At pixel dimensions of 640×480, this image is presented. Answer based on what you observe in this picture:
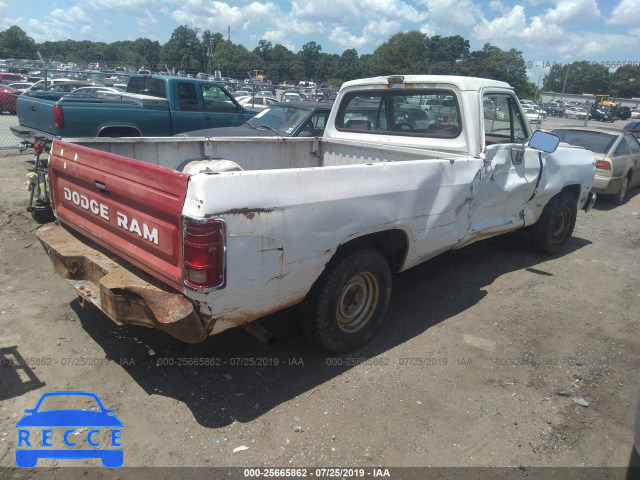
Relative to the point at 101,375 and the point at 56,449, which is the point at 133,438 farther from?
the point at 101,375

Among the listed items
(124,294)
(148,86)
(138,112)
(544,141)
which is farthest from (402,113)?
(148,86)

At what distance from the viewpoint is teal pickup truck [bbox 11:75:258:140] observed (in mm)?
8070

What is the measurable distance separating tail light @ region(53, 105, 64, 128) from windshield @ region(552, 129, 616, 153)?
31.2 feet

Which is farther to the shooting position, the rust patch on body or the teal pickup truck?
the teal pickup truck

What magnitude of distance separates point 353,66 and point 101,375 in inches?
3087

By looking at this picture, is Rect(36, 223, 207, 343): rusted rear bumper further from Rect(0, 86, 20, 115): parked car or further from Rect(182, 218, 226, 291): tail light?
Rect(0, 86, 20, 115): parked car

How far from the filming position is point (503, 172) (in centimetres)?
458

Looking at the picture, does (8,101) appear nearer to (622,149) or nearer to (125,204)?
(125,204)

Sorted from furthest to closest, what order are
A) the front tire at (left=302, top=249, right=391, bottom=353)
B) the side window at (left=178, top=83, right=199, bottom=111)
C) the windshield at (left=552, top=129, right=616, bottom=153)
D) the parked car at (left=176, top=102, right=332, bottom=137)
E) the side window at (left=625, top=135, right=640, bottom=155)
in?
the side window at (left=625, top=135, right=640, bottom=155) < the windshield at (left=552, top=129, right=616, bottom=153) < the side window at (left=178, top=83, right=199, bottom=111) < the parked car at (left=176, top=102, right=332, bottom=137) < the front tire at (left=302, top=249, right=391, bottom=353)

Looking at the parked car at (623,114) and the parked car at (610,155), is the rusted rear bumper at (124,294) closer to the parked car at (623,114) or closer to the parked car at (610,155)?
the parked car at (610,155)

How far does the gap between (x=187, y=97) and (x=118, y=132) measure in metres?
1.79

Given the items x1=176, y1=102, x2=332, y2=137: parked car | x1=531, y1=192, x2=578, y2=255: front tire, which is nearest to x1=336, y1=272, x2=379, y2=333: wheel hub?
x1=531, y1=192, x2=578, y2=255: front tire

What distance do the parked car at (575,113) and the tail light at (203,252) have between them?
48.6 meters

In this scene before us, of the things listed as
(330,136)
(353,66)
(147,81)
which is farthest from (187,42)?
(330,136)
